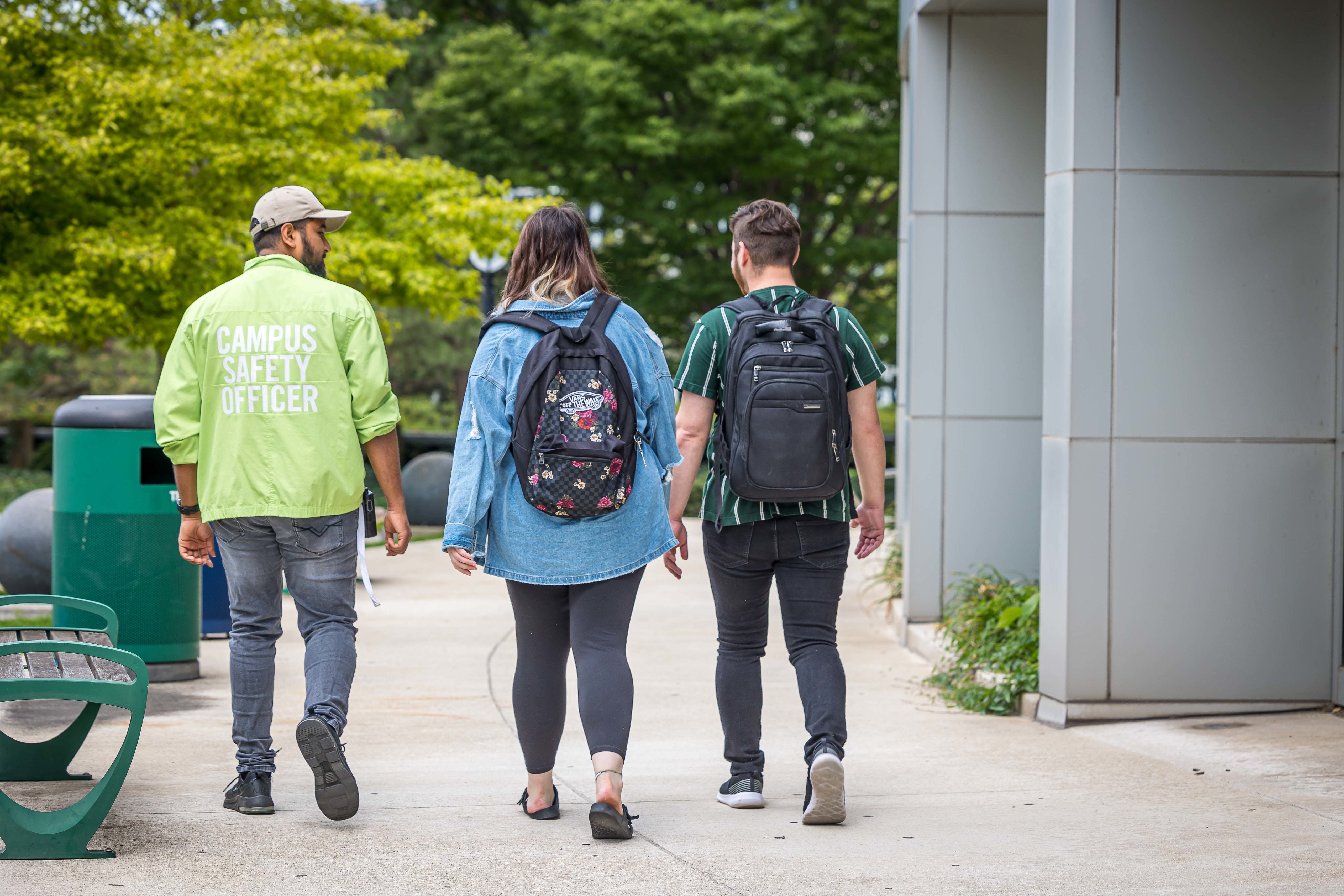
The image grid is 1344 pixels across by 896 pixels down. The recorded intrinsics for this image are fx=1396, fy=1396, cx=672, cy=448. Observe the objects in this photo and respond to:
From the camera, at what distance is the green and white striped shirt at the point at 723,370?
14.1ft

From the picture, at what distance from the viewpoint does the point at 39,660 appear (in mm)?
4277

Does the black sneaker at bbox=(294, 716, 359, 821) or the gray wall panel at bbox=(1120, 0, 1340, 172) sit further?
the gray wall panel at bbox=(1120, 0, 1340, 172)

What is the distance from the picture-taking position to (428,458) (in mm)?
16438

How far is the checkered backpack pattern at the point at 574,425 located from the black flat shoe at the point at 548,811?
0.98 meters

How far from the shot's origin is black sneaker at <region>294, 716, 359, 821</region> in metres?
4.07

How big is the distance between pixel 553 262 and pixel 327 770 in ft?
5.41

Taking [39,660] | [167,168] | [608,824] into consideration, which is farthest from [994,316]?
[167,168]

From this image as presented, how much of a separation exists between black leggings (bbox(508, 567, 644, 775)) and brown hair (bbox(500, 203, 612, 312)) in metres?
0.87

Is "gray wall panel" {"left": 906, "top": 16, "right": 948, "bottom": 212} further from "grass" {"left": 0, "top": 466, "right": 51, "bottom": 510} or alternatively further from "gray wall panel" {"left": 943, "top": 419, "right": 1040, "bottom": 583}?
"grass" {"left": 0, "top": 466, "right": 51, "bottom": 510}

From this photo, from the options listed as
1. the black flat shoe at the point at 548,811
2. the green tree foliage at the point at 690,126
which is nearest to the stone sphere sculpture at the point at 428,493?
the green tree foliage at the point at 690,126

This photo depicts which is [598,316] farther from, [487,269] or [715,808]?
[487,269]

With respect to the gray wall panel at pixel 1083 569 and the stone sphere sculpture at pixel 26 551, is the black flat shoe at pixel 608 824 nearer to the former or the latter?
the gray wall panel at pixel 1083 569

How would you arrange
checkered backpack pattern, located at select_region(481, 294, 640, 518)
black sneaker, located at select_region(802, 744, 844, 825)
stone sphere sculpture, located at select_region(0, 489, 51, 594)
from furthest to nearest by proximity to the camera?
stone sphere sculpture, located at select_region(0, 489, 51, 594) < black sneaker, located at select_region(802, 744, 844, 825) < checkered backpack pattern, located at select_region(481, 294, 640, 518)

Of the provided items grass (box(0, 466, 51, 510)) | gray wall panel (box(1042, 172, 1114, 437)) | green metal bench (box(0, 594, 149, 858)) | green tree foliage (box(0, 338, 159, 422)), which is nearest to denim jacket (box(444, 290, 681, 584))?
green metal bench (box(0, 594, 149, 858))
